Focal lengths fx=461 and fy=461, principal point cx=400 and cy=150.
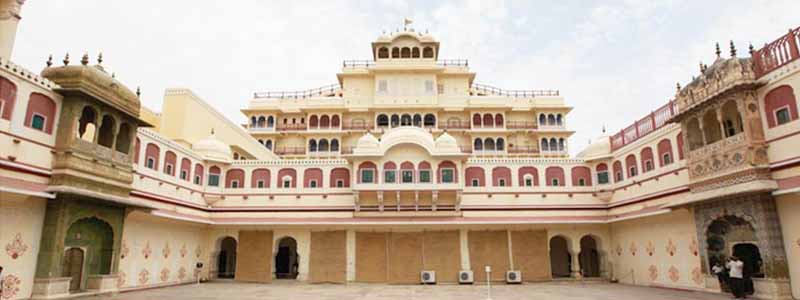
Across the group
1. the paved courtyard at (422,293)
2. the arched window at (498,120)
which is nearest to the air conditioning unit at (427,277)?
the paved courtyard at (422,293)

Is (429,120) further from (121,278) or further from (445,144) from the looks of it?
(121,278)

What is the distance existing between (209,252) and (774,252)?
25.6 metres

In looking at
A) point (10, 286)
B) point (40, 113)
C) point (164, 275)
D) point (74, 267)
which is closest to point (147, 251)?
point (164, 275)

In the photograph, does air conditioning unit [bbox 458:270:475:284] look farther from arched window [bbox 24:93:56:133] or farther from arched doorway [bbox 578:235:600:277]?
arched window [bbox 24:93:56:133]

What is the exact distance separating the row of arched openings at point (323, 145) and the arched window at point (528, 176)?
15870 mm

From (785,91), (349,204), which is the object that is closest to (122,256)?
(349,204)

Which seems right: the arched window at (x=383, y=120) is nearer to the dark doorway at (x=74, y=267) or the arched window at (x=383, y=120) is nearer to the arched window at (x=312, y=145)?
the arched window at (x=312, y=145)

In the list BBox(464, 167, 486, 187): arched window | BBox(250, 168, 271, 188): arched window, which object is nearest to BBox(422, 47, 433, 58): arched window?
BBox(464, 167, 486, 187): arched window

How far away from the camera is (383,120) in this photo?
36594mm

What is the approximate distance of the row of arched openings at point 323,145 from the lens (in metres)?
36.8

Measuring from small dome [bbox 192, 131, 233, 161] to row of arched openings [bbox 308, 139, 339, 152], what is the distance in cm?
1057

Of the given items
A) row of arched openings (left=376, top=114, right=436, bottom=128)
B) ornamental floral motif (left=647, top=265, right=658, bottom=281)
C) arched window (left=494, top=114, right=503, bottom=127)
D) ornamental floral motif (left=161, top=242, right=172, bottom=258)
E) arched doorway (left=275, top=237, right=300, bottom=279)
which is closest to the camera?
ornamental floral motif (left=647, top=265, right=658, bottom=281)

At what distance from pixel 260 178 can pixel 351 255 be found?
6.88 m

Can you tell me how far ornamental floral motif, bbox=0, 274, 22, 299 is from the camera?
14.0m
